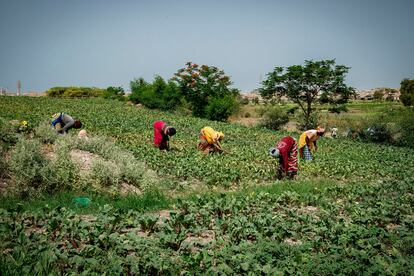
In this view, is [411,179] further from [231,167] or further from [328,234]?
[328,234]

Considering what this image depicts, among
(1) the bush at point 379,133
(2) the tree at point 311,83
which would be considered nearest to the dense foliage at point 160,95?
(2) the tree at point 311,83

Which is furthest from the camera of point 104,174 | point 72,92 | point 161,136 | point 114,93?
point 72,92

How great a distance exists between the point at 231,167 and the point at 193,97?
27.8m

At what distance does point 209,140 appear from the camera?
1262 centimetres

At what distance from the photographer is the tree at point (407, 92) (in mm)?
58875

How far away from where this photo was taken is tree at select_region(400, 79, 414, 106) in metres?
58.9

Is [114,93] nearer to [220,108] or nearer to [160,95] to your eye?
[160,95]

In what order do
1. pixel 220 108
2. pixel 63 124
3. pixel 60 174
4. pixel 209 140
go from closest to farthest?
pixel 60 174
pixel 63 124
pixel 209 140
pixel 220 108

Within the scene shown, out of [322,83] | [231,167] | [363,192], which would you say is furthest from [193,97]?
[363,192]

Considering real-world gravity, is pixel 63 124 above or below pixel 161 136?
above

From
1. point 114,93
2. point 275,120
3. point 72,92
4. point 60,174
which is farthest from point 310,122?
point 72,92

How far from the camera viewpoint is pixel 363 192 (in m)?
8.24

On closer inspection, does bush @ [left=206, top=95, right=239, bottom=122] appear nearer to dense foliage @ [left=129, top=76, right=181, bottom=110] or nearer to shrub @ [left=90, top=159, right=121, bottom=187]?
dense foliage @ [left=129, top=76, right=181, bottom=110]

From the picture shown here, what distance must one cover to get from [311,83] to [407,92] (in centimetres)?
4203
